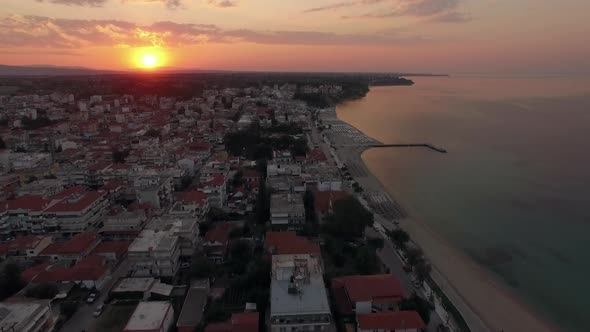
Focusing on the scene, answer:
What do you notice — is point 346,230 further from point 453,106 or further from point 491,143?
point 453,106

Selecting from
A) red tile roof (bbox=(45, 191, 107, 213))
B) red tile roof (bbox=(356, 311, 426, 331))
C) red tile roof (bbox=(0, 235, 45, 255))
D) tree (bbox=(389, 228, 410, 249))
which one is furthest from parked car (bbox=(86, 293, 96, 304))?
tree (bbox=(389, 228, 410, 249))

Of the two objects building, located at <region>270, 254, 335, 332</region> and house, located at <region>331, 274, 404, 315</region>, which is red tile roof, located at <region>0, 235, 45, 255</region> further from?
house, located at <region>331, 274, 404, 315</region>

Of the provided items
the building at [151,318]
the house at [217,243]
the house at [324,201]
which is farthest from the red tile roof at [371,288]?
the house at [324,201]

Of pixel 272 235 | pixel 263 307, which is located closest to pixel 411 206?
pixel 272 235

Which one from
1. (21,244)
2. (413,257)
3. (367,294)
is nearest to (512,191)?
(413,257)

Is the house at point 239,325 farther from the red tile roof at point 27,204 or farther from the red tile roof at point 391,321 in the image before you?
the red tile roof at point 27,204

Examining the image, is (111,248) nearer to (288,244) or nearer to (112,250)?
(112,250)
